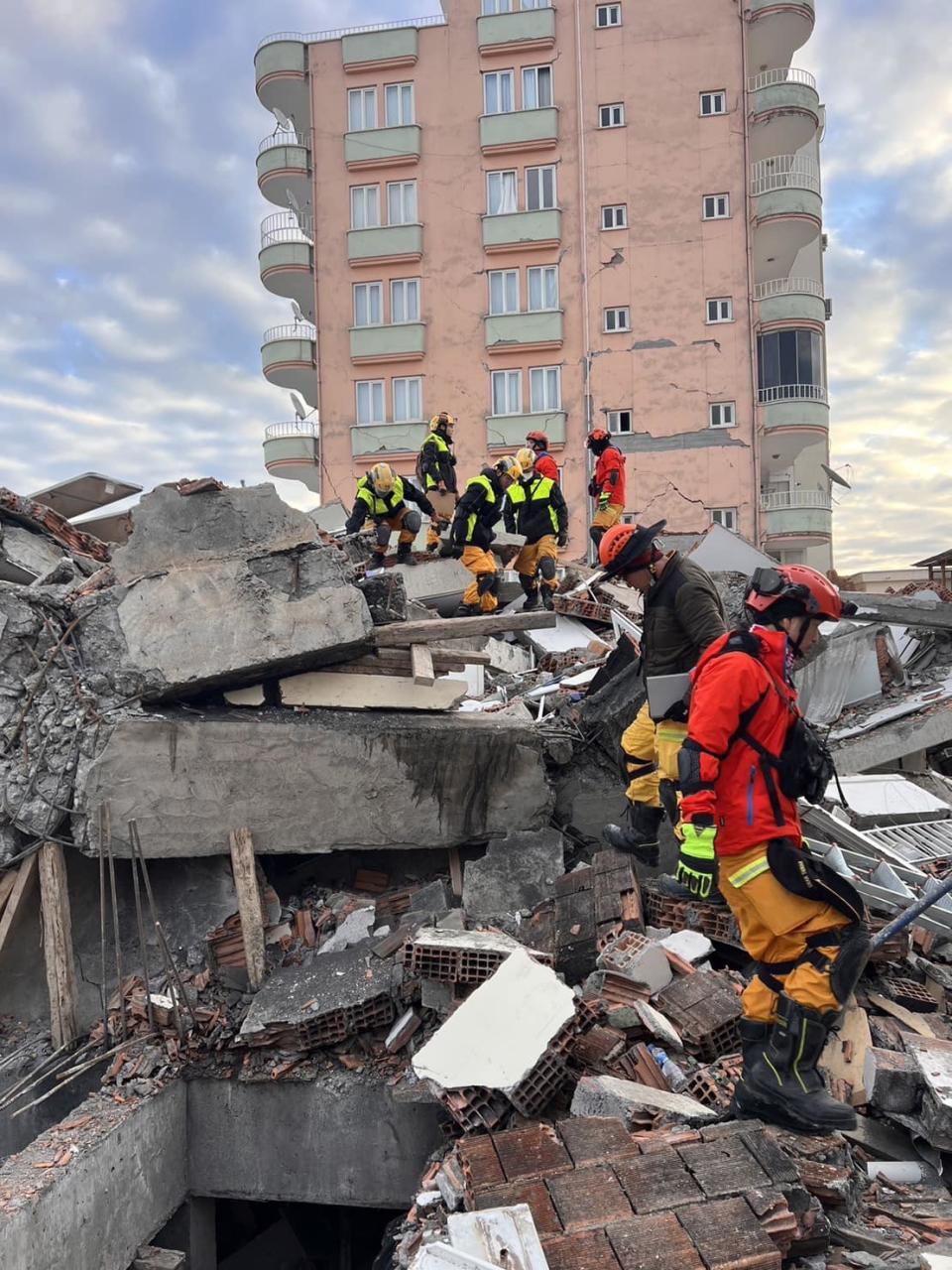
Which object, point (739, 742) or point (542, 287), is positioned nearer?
point (739, 742)

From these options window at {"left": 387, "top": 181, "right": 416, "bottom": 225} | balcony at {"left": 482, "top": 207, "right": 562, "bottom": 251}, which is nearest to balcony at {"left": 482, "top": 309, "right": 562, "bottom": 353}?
balcony at {"left": 482, "top": 207, "right": 562, "bottom": 251}

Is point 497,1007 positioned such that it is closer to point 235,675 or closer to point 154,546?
point 235,675

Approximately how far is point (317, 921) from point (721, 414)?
1806cm

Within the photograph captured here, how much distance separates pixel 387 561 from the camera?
10.1 meters

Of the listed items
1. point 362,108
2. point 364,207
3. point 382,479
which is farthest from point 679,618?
point 362,108

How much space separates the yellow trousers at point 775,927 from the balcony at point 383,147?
22395mm

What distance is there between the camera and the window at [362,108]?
2198 cm

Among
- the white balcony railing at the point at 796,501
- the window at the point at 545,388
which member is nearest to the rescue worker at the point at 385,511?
the window at the point at 545,388

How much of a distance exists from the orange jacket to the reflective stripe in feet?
0.20

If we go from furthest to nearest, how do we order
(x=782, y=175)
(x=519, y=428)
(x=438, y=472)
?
(x=519, y=428) < (x=782, y=175) < (x=438, y=472)

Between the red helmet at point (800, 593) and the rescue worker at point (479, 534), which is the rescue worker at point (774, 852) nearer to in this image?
the red helmet at point (800, 593)

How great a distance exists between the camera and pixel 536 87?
70.4ft

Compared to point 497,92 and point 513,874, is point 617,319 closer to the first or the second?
point 497,92

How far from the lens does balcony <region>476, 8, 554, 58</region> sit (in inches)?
830
